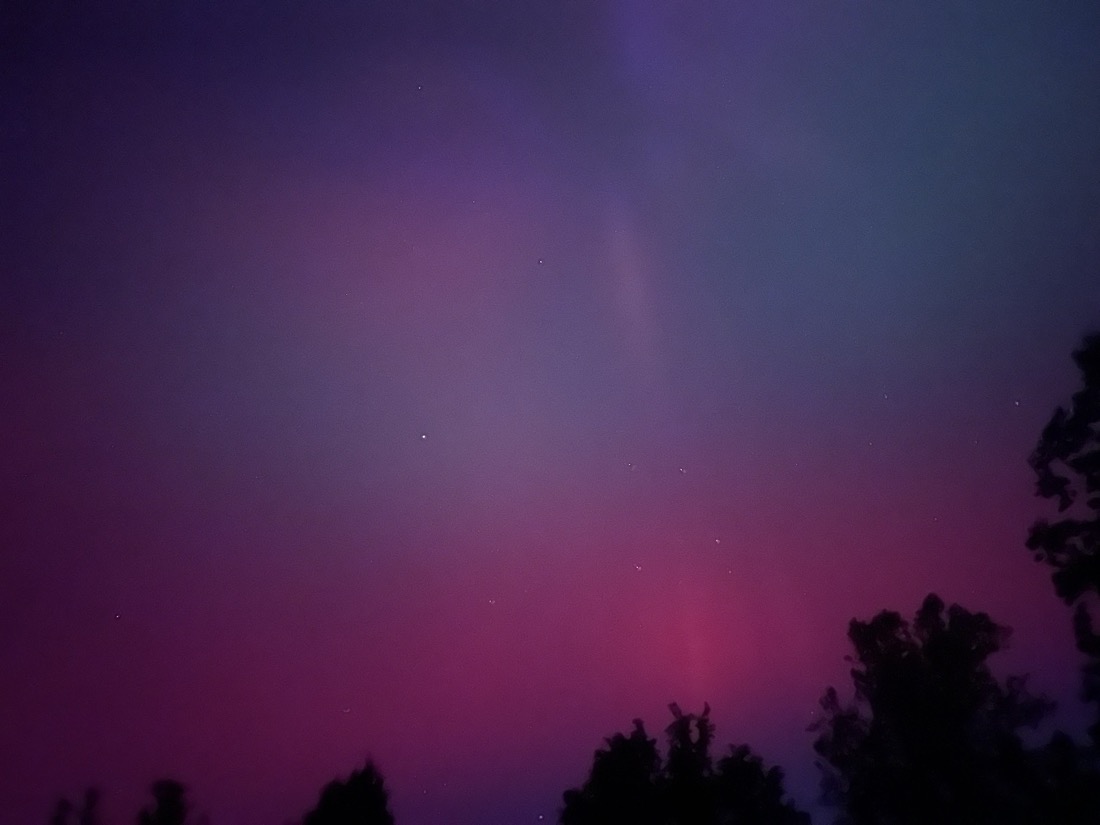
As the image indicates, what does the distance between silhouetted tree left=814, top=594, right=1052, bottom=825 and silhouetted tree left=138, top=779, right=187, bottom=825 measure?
2208cm

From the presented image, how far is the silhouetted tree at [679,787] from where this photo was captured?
84.1ft

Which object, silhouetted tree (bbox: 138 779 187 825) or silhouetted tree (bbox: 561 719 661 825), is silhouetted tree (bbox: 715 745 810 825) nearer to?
silhouetted tree (bbox: 561 719 661 825)

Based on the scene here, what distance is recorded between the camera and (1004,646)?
2350cm

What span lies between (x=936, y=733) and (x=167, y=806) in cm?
2452

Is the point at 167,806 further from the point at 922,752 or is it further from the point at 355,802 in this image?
the point at 922,752

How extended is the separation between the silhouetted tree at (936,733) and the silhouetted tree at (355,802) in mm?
14111

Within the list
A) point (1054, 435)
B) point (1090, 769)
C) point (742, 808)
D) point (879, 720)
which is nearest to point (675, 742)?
point (742, 808)

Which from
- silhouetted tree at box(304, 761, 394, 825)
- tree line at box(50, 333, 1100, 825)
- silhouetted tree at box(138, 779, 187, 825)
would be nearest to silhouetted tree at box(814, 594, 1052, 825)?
tree line at box(50, 333, 1100, 825)

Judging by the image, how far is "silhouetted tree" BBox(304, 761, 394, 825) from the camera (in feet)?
66.3

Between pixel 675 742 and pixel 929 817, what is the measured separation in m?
7.47

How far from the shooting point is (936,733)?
73.4 feet

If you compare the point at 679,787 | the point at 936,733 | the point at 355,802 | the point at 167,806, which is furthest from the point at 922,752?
the point at 167,806

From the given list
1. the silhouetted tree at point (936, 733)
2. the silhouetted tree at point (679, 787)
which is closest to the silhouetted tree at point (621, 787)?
the silhouetted tree at point (679, 787)

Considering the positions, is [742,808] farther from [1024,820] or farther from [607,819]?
[1024,820]
